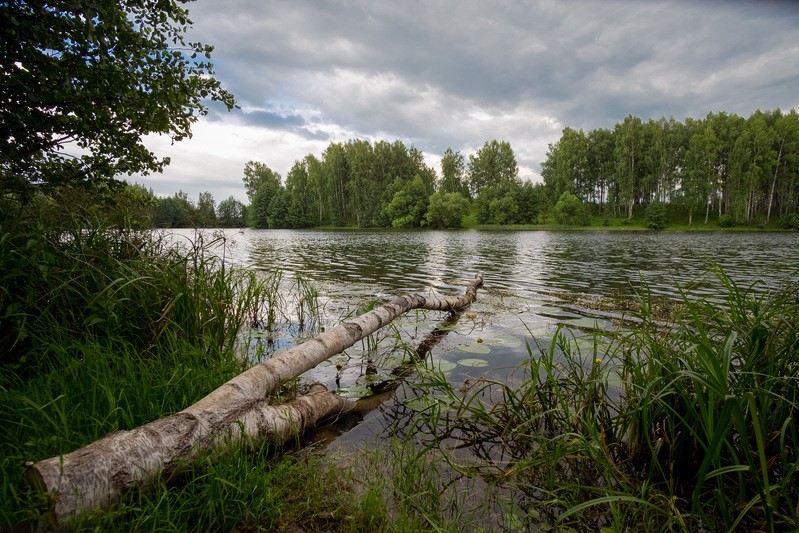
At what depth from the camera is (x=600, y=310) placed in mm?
8758

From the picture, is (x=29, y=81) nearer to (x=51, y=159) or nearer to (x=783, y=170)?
(x=51, y=159)

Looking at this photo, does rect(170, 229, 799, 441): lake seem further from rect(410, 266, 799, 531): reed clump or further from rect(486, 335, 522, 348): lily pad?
rect(410, 266, 799, 531): reed clump

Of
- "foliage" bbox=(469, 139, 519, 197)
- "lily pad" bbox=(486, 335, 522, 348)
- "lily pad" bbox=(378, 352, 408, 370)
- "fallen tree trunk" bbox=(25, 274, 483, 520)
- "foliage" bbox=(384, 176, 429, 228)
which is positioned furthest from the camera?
"foliage" bbox=(469, 139, 519, 197)

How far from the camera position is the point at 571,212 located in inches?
3002

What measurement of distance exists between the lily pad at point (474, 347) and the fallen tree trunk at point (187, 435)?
250 cm

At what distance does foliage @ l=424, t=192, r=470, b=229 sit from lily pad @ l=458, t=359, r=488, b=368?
78.0 metres

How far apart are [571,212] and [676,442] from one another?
268 ft

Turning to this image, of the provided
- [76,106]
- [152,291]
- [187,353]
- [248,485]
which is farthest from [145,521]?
[76,106]

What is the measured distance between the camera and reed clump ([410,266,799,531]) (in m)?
2.14

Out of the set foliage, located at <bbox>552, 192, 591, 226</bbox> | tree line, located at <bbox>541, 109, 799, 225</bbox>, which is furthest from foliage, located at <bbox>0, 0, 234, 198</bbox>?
tree line, located at <bbox>541, 109, 799, 225</bbox>

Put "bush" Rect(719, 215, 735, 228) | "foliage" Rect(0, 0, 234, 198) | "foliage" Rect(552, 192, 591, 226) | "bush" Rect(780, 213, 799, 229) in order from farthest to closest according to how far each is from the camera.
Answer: "foliage" Rect(552, 192, 591, 226) < "bush" Rect(719, 215, 735, 228) < "bush" Rect(780, 213, 799, 229) < "foliage" Rect(0, 0, 234, 198)

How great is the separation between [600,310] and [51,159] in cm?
1047

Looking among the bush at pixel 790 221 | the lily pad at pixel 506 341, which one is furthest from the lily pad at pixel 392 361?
the bush at pixel 790 221

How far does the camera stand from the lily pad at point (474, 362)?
5387 millimetres
